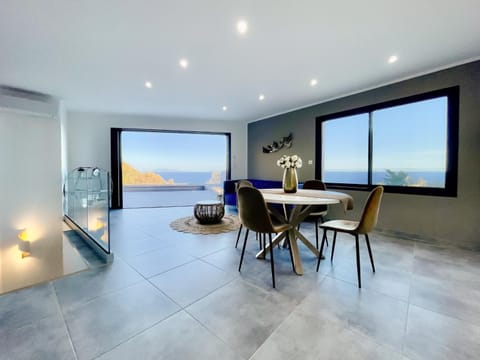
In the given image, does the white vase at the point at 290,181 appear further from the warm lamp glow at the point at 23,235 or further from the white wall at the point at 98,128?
the warm lamp glow at the point at 23,235

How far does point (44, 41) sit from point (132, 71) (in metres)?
1.00

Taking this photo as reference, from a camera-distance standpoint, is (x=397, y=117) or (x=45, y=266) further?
(x=45, y=266)

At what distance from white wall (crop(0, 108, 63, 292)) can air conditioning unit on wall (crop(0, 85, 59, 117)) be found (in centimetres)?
21

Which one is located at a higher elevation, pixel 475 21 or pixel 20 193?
pixel 475 21

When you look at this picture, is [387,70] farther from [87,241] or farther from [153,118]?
[153,118]

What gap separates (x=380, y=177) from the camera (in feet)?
13.1

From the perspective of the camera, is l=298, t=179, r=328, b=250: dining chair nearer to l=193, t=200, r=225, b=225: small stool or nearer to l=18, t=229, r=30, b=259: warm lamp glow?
l=193, t=200, r=225, b=225: small stool

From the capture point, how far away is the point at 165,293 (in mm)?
1935

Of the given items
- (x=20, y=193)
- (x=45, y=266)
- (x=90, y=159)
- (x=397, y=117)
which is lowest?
(x=45, y=266)

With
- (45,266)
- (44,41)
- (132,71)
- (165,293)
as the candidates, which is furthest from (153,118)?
(165,293)

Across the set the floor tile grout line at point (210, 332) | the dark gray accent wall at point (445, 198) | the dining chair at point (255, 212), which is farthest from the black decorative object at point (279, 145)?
the floor tile grout line at point (210, 332)

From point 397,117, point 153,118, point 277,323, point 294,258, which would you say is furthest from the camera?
point 153,118

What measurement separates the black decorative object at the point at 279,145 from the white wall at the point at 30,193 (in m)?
4.78

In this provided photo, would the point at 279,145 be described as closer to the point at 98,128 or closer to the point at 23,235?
the point at 98,128
